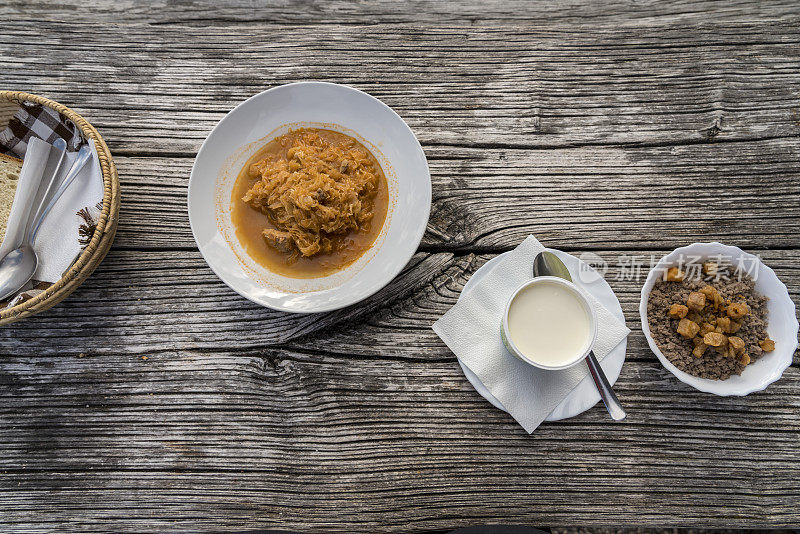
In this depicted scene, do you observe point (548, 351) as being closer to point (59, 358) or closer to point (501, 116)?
point (501, 116)

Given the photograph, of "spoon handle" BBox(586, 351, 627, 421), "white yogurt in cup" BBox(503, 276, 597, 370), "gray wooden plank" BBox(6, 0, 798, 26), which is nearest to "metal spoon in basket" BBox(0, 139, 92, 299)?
"gray wooden plank" BBox(6, 0, 798, 26)

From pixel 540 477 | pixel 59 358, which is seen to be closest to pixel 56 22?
pixel 59 358

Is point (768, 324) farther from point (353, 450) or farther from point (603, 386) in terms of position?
point (353, 450)

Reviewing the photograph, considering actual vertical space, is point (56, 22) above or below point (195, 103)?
above

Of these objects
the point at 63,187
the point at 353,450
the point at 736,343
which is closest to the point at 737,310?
the point at 736,343

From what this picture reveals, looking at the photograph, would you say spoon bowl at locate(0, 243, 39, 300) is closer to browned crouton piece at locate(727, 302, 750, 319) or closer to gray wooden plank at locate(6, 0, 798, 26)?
gray wooden plank at locate(6, 0, 798, 26)
